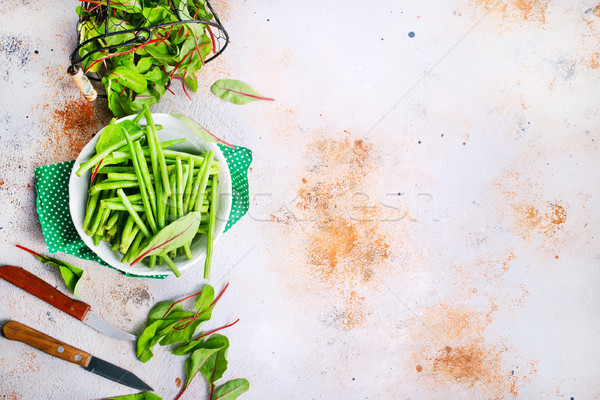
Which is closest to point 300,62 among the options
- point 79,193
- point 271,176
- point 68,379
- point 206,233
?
point 271,176

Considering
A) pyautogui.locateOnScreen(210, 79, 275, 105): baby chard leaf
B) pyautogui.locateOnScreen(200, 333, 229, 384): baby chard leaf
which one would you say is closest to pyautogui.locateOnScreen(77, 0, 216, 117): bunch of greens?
pyautogui.locateOnScreen(210, 79, 275, 105): baby chard leaf

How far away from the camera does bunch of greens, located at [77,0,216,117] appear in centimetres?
156

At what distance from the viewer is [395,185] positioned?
1.88 meters

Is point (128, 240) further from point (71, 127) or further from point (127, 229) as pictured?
point (71, 127)

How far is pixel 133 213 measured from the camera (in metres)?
1.45

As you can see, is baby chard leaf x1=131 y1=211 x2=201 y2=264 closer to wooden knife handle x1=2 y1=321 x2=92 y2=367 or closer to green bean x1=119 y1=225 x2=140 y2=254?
green bean x1=119 y1=225 x2=140 y2=254

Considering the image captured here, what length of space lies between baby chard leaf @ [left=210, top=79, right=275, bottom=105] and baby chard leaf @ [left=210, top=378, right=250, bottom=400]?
111 centimetres

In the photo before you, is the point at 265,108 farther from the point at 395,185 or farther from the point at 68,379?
the point at 68,379

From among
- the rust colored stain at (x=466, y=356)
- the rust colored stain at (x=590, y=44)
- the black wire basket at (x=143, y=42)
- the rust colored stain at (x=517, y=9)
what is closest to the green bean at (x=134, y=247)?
the black wire basket at (x=143, y=42)

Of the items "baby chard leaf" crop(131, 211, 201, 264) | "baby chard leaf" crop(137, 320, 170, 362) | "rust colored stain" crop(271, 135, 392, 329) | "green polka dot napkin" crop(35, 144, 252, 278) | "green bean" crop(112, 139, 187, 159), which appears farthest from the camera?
"rust colored stain" crop(271, 135, 392, 329)

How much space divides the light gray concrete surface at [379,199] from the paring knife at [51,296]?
44mm

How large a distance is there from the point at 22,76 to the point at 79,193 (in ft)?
2.04

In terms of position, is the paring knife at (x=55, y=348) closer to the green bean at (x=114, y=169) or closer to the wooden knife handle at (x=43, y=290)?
the wooden knife handle at (x=43, y=290)

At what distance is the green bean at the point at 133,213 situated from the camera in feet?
4.71
